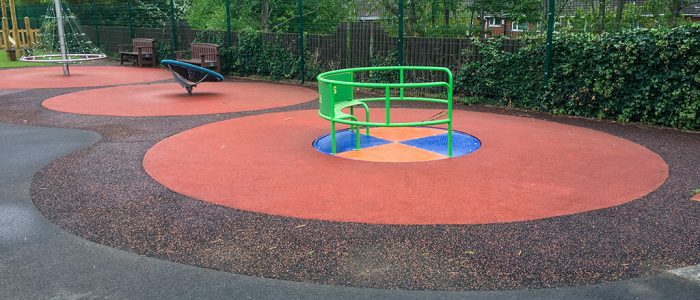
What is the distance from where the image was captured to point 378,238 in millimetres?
4105

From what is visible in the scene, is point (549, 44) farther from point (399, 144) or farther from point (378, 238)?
point (378, 238)

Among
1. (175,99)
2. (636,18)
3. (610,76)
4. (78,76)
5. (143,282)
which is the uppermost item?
(636,18)

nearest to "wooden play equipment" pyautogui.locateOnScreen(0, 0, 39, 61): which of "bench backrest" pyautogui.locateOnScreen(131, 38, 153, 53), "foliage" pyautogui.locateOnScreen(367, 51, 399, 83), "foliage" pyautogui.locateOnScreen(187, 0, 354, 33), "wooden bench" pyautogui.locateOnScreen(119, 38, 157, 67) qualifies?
"bench backrest" pyautogui.locateOnScreen(131, 38, 153, 53)

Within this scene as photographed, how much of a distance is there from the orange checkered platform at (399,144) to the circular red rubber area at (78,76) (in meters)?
9.23

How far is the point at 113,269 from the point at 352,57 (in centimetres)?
1010

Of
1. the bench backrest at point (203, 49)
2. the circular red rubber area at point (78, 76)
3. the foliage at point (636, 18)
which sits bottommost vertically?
the circular red rubber area at point (78, 76)

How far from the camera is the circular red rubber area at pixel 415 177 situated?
15.6 feet

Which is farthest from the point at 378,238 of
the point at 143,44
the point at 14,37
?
the point at 14,37

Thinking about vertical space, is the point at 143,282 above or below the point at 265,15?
below

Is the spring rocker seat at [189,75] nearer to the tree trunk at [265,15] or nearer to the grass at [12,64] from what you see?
the tree trunk at [265,15]

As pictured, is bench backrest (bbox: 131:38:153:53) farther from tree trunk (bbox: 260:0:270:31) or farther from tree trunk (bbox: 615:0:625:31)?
tree trunk (bbox: 615:0:625:31)

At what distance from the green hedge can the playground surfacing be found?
2.77m

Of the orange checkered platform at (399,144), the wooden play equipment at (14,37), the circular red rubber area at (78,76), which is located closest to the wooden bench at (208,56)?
the circular red rubber area at (78,76)

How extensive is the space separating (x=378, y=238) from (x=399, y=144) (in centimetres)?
318
